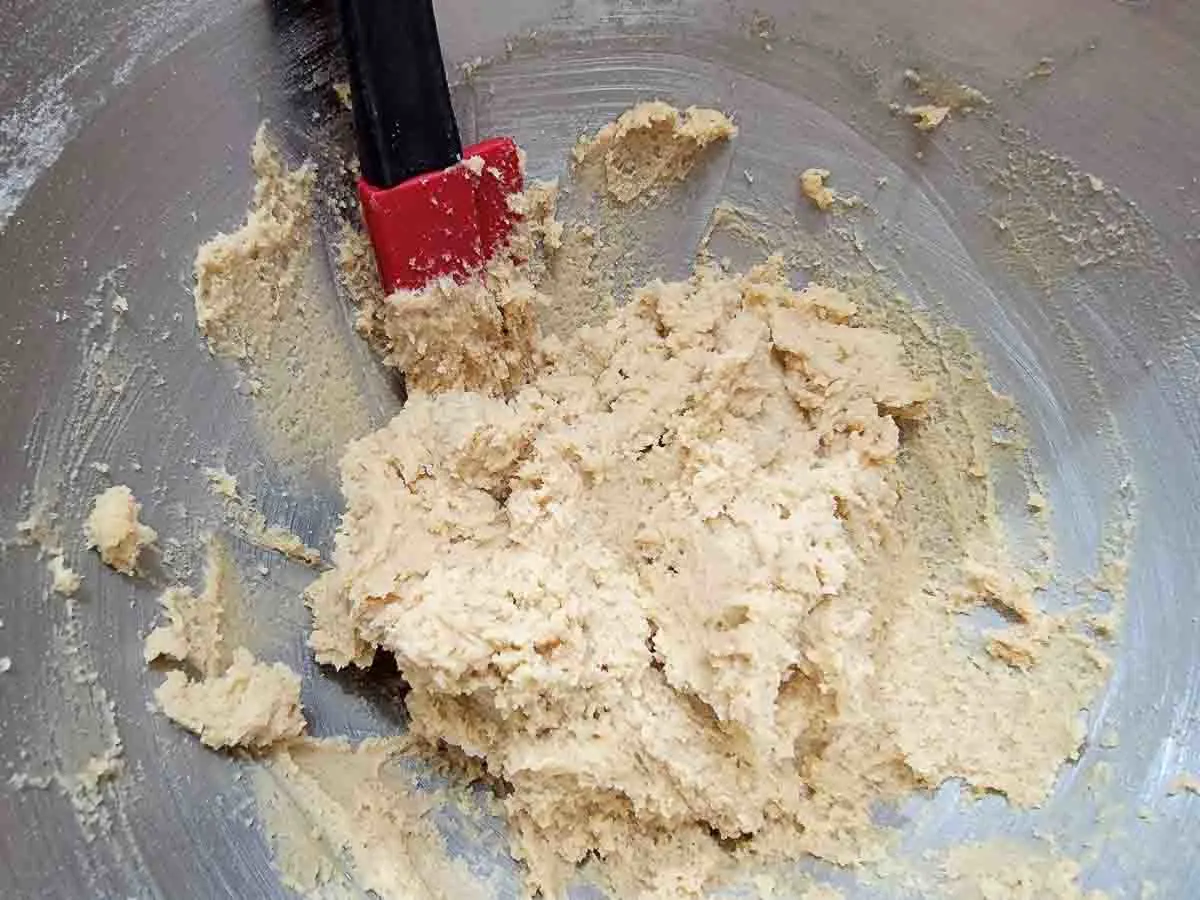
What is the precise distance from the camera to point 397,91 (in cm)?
156

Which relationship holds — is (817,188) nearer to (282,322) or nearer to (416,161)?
(416,161)

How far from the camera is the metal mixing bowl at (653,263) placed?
4.59ft

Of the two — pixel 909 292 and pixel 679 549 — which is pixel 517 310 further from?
pixel 909 292

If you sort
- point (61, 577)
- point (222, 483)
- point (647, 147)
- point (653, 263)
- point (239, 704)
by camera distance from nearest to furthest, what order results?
1. point (61, 577)
2. point (239, 704)
3. point (222, 483)
4. point (647, 147)
5. point (653, 263)

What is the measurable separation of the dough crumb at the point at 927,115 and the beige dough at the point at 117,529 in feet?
4.49

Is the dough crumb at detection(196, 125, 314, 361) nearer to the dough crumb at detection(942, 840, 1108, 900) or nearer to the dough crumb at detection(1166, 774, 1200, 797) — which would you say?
the dough crumb at detection(942, 840, 1108, 900)

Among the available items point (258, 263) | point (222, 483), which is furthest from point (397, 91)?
point (222, 483)

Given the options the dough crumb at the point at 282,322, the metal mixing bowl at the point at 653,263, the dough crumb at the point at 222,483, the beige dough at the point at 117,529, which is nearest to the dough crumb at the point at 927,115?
the metal mixing bowl at the point at 653,263

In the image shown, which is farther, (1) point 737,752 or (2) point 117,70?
(1) point 737,752

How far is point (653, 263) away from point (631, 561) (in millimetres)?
602

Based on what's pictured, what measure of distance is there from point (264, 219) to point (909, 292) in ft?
3.65

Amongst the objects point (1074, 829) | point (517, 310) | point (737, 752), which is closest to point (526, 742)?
point (737, 752)

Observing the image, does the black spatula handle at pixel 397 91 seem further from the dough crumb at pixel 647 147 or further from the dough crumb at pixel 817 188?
the dough crumb at pixel 817 188

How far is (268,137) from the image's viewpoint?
1.64 m
